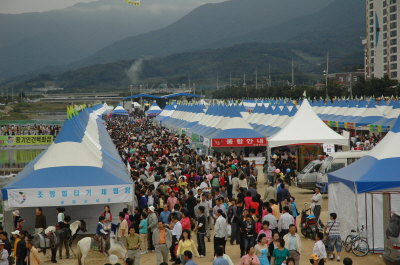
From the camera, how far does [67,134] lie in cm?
1819

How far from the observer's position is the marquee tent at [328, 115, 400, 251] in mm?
13539

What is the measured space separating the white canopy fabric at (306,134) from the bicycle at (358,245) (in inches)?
491

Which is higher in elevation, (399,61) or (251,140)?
(399,61)

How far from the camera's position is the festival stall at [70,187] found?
51.1 feet

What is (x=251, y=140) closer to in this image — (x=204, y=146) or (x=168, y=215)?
(x=204, y=146)

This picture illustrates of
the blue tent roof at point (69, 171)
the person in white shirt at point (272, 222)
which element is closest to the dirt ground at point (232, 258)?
the person in white shirt at point (272, 222)

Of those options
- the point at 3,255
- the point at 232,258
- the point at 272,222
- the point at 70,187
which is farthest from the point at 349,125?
the point at 3,255

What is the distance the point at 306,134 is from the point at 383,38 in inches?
4065

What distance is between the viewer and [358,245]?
13992 millimetres

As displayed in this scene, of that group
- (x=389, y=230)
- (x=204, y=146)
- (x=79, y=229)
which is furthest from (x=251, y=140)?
(x=389, y=230)

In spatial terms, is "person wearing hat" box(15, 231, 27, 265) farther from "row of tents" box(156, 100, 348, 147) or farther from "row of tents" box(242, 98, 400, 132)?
"row of tents" box(242, 98, 400, 132)

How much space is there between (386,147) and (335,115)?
36145 mm

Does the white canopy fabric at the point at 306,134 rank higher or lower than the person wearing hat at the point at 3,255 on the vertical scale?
higher

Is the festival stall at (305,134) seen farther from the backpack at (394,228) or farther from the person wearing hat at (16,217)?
the backpack at (394,228)
